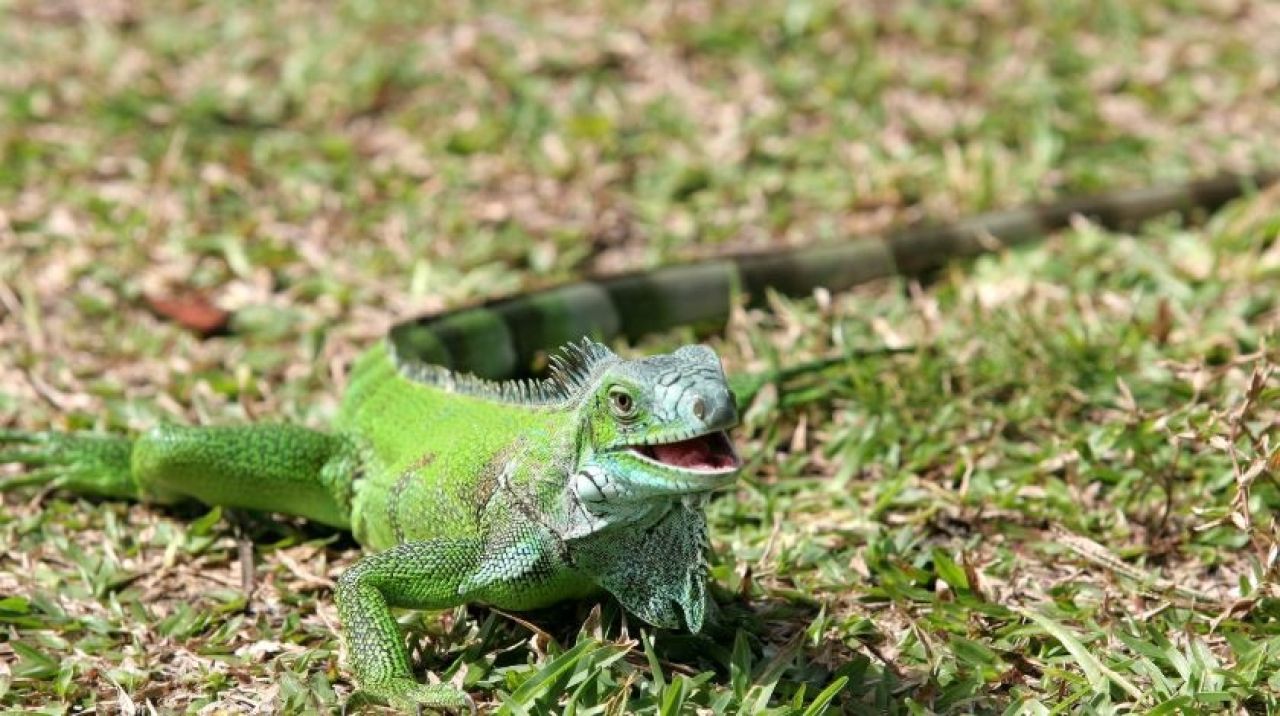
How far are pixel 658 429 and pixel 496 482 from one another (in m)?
0.66

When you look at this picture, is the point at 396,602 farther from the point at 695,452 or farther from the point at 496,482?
the point at 695,452

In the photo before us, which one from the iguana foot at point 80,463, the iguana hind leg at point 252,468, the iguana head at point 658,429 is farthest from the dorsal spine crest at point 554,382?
the iguana foot at point 80,463

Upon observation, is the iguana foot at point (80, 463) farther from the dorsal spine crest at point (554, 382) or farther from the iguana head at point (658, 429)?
the iguana head at point (658, 429)

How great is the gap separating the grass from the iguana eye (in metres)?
0.61

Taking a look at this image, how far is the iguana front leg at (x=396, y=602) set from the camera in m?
3.46

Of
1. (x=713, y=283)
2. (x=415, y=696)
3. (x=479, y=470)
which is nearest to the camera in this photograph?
(x=415, y=696)

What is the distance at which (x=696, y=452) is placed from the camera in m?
3.28

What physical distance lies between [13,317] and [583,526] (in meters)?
3.17

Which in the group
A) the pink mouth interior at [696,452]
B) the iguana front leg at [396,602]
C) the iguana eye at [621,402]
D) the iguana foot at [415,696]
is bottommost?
the iguana foot at [415,696]

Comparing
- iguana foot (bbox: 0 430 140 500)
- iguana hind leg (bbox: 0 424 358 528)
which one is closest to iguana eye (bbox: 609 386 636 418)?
iguana hind leg (bbox: 0 424 358 528)

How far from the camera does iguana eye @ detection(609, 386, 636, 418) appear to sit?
328 cm

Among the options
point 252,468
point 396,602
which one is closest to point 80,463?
point 252,468

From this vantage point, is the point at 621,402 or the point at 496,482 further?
the point at 496,482

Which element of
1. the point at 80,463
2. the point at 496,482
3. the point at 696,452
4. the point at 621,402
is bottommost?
the point at 80,463
